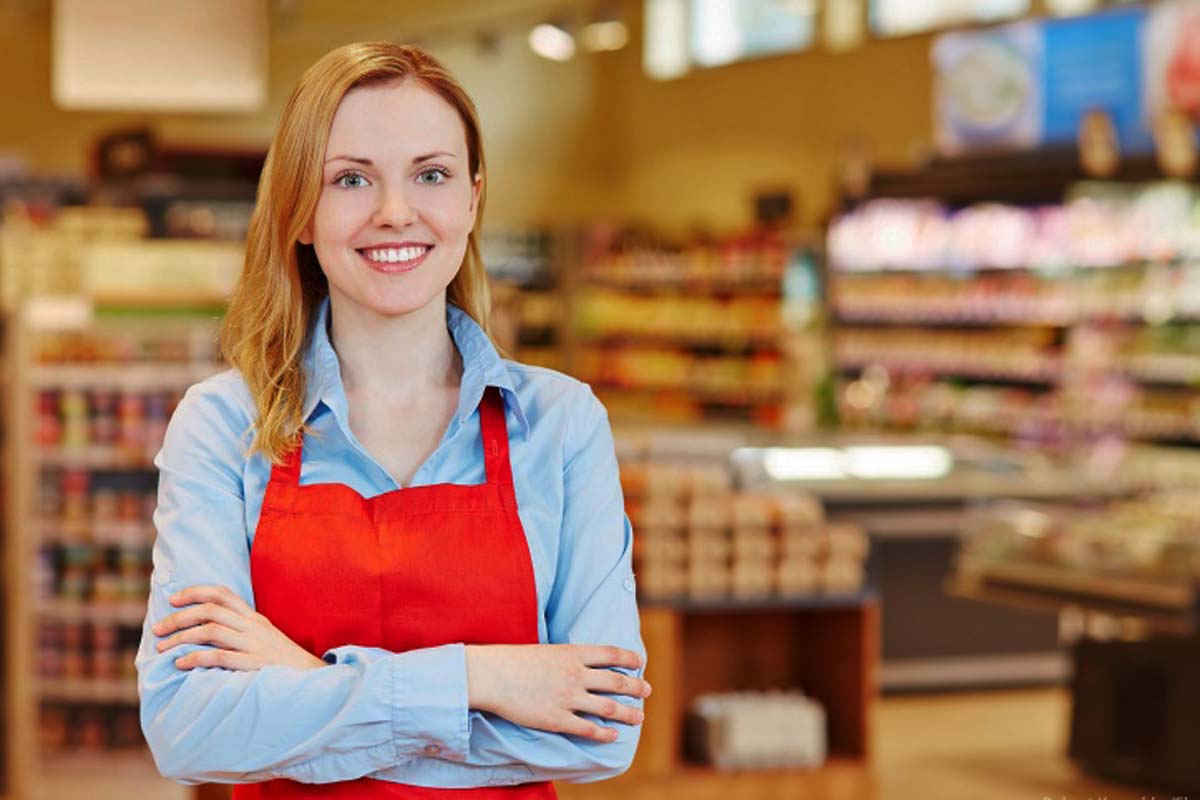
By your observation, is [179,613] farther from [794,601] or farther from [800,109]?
[800,109]

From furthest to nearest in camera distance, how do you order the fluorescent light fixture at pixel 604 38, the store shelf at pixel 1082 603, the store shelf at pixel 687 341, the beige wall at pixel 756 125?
the fluorescent light fixture at pixel 604 38, the store shelf at pixel 687 341, the beige wall at pixel 756 125, the store shelf at pixel 1082 603

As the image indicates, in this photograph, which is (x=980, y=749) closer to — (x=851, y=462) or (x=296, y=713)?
(x=851, y=462)

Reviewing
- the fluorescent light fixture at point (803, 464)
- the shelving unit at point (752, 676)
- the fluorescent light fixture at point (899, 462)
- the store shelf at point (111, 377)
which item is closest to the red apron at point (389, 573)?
the shelving unit at point (752, 676)

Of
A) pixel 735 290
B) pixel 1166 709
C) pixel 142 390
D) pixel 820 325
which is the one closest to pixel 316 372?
pixel 142 390

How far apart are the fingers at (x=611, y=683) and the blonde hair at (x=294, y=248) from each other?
379 millimetres

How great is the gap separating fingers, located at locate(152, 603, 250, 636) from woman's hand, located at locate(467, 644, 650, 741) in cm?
22

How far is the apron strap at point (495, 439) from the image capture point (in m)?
1.78

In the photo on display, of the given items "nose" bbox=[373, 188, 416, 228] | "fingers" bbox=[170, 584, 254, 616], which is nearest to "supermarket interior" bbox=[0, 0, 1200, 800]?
"nose" bbox=[373, 188, 416, 228]

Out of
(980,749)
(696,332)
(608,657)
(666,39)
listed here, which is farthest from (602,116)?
(608,657)

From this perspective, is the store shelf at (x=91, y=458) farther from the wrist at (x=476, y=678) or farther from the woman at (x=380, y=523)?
the wrist at (x=476, y=678)

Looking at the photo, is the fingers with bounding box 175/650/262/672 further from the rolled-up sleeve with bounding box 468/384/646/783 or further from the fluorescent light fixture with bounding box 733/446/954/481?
the fluorescent light fixture with bounding box 733/446/954/481

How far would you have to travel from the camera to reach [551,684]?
1.68m

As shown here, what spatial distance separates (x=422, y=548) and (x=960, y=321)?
10.4 metres

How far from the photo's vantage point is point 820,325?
43.2 feet
